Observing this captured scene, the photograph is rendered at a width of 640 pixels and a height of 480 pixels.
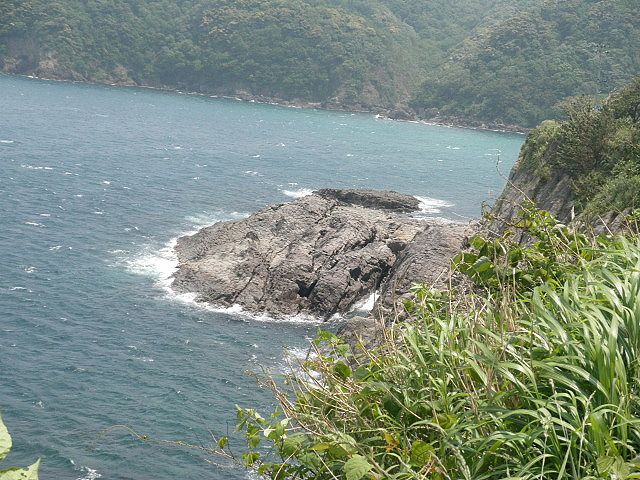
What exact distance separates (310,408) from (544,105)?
416 feet

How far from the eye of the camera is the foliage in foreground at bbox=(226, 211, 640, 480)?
17.5 ft

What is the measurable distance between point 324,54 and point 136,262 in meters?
114

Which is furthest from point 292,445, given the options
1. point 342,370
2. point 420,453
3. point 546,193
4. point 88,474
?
point 546,193

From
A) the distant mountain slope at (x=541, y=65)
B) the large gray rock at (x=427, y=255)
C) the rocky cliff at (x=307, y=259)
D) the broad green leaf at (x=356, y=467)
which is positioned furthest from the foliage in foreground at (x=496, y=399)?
the distant mountain slope at (x=541, y=65)

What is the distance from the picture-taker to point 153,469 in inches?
868

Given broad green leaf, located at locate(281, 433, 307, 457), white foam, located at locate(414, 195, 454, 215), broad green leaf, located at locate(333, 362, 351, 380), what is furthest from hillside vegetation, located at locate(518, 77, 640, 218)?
white foam, located at locate(414, 195, 454, 215)

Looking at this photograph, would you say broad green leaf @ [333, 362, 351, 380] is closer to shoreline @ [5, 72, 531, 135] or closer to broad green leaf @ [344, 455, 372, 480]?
broad green leaf @ [344, 455, 372, 480]

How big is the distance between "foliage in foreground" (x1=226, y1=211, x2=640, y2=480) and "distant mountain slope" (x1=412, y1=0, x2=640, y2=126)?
122808 mm

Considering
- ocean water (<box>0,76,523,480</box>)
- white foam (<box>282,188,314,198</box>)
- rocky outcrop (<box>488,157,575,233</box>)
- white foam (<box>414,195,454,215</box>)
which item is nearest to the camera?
ocean water (<box>0,76,523,480</box>)

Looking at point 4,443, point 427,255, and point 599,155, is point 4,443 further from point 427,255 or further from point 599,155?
point 427,255

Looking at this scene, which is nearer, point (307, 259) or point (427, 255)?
point (427, 255)

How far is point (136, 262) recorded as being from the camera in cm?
4041

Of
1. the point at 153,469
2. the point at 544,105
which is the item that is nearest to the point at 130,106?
the point at 544,105

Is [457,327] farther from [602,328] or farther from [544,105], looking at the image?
[544,105]
